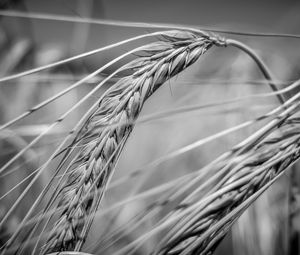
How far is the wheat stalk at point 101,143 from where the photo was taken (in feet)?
1.18

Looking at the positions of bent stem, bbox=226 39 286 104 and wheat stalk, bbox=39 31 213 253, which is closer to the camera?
wheat stalk, bbox=39 31 213 253

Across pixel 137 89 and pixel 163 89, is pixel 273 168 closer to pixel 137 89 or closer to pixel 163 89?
pixel 137 89

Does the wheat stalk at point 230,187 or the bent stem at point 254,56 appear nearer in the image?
the wheat stalk at point 230,187

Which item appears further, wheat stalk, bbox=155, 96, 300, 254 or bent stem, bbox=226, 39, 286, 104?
bent stem, bbox=226, 39, 286, 104

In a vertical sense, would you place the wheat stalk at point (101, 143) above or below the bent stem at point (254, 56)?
below

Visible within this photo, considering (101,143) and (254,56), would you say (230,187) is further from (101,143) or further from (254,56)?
(254,56)

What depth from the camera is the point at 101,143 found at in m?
0.36

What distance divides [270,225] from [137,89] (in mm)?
450

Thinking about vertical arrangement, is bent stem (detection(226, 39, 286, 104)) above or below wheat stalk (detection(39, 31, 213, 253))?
above

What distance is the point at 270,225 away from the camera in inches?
25.9

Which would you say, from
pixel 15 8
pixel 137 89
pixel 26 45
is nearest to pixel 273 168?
pixel 137 89

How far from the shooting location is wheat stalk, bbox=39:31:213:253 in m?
0.36

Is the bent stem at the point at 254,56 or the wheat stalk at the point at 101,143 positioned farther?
the bent stem at the point at 254,56

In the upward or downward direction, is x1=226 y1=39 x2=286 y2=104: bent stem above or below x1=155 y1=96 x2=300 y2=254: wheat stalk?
above
